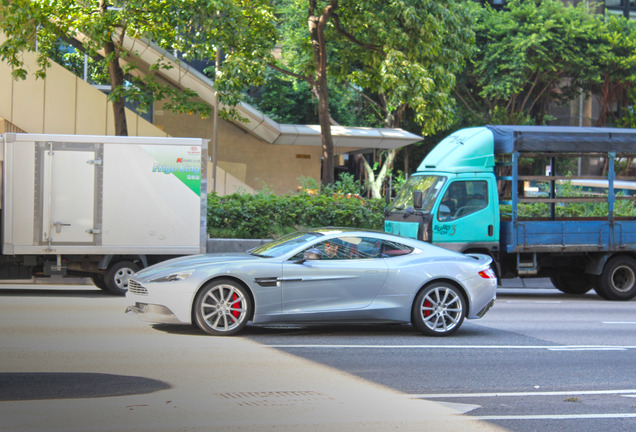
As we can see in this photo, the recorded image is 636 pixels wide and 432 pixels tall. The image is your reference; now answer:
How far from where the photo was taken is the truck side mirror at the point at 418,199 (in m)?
14.4

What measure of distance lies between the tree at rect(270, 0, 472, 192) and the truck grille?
9997 millimetres

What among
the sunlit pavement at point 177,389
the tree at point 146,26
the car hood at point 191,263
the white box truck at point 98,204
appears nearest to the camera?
the sunlit pavement at point 177,389

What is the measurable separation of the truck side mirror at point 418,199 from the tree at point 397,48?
448cm

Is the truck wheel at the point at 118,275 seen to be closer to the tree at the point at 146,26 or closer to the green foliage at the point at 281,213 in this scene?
the green foliage at the point at 281,213

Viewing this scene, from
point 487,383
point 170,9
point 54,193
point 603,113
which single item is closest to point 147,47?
point 170,9

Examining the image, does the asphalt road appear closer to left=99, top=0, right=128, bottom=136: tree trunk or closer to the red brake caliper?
the red brake caliper

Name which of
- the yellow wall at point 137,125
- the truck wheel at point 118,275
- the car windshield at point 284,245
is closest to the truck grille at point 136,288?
the car windshield at point 284,245

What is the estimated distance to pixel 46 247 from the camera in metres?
13.4

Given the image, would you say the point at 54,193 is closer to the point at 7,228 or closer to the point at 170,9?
the point at 7,228

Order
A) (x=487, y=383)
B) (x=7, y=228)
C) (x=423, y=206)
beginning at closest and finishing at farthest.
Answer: (x=487, y=383) → (x=7, y=228) → (x=423, y=206)

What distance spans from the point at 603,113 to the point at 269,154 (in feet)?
67.4

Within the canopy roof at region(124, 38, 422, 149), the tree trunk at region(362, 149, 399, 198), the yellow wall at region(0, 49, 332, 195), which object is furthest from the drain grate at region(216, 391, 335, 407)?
the tree trunk at region(362, 149, 399, 198)

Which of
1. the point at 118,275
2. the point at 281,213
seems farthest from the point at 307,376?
the point at 281,213

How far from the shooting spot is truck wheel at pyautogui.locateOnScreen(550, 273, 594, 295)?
16823 mm
